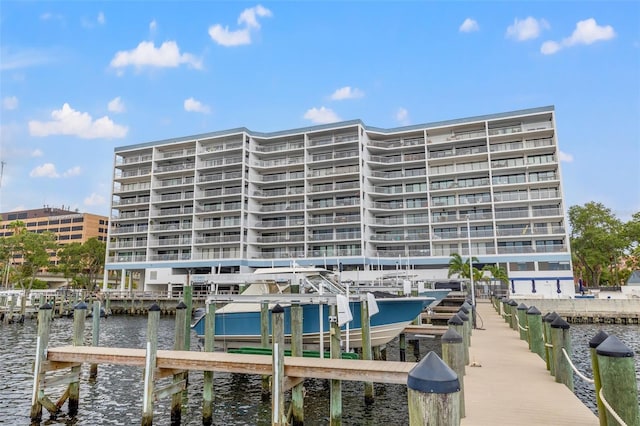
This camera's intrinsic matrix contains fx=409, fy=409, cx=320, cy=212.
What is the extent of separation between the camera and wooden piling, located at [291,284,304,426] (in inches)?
392

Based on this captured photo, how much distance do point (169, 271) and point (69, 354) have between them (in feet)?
159

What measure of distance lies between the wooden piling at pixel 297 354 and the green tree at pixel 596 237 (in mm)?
64462

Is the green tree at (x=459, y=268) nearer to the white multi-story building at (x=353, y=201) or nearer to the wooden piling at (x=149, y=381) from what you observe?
the white multi-story building at (x=353, y=201)

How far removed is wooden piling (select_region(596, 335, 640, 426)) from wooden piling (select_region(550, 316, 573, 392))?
397cm

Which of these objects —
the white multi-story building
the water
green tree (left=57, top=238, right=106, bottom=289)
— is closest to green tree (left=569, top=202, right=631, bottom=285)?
the white multi-story building

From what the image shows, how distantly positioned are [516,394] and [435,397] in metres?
5.96

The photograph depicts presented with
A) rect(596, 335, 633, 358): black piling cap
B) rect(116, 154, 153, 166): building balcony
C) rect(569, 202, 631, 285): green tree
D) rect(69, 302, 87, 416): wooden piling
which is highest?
rect(116, 154, 153, 166): building balcony

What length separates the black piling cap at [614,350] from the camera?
4304mm

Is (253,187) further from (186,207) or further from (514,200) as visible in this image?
(514,200)

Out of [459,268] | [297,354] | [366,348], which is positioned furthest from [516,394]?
[459,268]

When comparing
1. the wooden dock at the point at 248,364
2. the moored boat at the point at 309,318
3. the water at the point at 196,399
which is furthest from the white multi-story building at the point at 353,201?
the wooden dock at the point at 248,364

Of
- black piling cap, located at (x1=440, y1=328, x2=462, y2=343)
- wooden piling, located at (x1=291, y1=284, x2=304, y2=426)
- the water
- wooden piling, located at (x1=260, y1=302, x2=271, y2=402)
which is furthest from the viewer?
wooden piling, located at (x1=260, y1=302, x2=271, y2=402)

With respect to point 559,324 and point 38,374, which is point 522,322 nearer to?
point 559,324

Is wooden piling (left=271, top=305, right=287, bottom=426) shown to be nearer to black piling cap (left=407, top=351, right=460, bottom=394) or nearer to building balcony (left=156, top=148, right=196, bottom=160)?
black piling cap (left=407, top=351, right=460, bottom=394)
